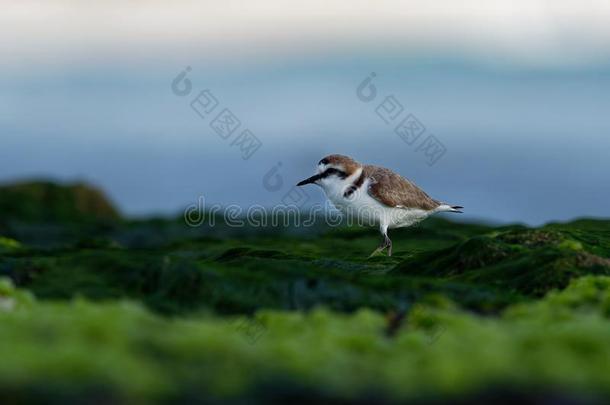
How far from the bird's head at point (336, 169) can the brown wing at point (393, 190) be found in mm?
437

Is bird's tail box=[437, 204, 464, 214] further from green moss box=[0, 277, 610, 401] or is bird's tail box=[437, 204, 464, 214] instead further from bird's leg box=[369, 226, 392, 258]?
green moss box=[0, 277, 610, 401]

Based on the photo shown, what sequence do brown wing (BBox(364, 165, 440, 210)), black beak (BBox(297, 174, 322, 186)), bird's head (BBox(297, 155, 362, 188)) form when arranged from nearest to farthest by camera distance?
bird's head (BBox(297, 155, 362, 188)) → brown wing (BBox(364, 165, 440, 210)) → black beak (BBox(297, 174, 322, 186))

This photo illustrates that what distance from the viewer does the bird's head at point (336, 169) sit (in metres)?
16.9

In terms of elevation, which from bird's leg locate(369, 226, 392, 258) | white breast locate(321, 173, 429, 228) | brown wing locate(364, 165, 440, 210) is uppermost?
brown wing locate(364, 165, 440, 210)

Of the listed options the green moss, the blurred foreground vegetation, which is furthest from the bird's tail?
the green moss

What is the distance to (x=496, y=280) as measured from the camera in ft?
38.1

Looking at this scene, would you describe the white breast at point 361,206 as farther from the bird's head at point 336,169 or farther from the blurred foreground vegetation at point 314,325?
the blurred foreground vegetation at point 314,325

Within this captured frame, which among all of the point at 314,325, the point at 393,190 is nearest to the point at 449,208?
the point at 393,190

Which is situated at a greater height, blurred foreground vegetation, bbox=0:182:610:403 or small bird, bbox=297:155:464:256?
small bird, bbox=297:155:464:256

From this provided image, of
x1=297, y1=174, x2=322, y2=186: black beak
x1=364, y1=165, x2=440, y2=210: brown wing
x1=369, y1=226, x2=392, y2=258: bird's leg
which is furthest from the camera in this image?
x1=297, y1=174, x2=322, y2=186: black beak

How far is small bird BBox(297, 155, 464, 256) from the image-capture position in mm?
16922

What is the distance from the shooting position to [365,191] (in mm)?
16984

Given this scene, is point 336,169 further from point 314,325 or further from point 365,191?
point 314,325

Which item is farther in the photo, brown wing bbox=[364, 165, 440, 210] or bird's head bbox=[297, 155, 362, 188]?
brown wing bbox=[364, 165, 440, 210]
